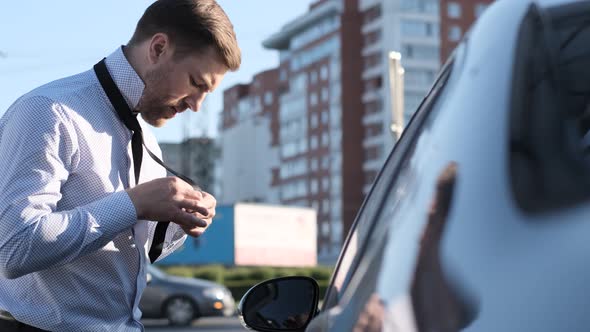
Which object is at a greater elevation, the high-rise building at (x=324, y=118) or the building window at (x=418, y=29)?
the building window at (x=418, y=29)

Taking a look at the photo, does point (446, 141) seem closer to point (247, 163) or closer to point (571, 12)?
point (571, 12)

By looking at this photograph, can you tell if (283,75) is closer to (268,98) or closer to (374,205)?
(268,98)

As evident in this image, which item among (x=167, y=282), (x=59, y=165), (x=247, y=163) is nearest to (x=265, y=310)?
(x=59, y=165)

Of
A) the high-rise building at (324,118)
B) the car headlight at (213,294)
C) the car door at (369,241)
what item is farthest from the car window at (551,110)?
the high-rise building at (324,118)

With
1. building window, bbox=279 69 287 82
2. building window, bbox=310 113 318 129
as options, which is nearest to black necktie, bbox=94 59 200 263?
building window, bbox=310 113 318 129

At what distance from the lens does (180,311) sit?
69.8 ft

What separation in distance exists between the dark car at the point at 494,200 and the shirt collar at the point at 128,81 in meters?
1.20

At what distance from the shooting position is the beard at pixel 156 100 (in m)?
2.72

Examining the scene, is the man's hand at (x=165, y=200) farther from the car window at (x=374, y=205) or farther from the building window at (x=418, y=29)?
the building window at (x=418, y=29)

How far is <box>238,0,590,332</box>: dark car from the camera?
1.10m

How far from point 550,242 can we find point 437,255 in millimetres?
144

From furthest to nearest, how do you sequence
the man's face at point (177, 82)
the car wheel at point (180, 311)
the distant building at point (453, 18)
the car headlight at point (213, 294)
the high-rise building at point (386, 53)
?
the distant building at point (453, 18)
the high-rise building at point (386, 53)
the car headlight at point (213, 294)
the car wheel at point (180, 311)
the man's face at point (177, 82)

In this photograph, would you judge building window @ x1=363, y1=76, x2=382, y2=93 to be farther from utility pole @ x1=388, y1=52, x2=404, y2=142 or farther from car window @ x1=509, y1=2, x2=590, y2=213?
car window @ x1=509, y1=2, x2=590, y2=213

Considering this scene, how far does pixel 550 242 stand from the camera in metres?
1.12
